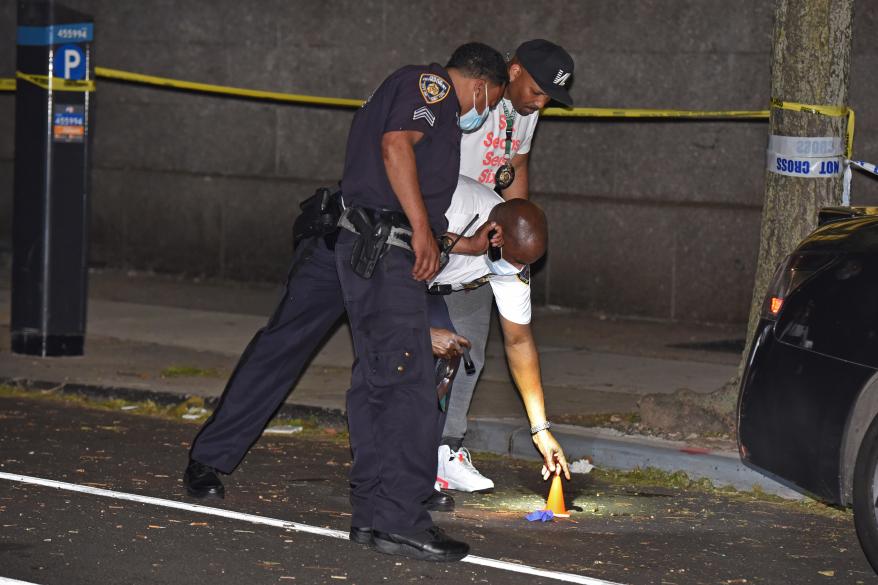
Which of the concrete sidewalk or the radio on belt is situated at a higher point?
the radio on belt

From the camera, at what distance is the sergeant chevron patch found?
5797 mm

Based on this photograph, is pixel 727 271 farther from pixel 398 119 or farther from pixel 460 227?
pixel 398 119

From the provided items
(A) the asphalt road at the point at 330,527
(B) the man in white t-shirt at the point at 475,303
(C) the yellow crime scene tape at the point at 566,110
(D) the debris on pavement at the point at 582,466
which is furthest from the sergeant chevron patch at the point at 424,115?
(C) the yellow crime scene tape at the point at 566,110

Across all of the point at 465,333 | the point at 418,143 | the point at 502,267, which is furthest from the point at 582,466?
the point at 418,143

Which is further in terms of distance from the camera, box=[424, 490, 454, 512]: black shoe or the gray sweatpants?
the gray sweatpants

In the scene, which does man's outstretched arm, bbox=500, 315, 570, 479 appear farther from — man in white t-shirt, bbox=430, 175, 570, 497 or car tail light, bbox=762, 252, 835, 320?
car tail light, bbox=762, 252, 835, 320

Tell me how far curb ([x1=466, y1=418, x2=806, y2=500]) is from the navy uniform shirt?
1982 millimetres

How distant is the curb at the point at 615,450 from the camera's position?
23.9 ft

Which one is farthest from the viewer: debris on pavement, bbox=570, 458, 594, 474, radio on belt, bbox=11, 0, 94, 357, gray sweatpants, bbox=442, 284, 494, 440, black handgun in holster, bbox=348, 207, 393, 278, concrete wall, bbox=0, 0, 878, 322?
concrete wall, bbox=0, 0, 878, 322

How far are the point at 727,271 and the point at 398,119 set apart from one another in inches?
244

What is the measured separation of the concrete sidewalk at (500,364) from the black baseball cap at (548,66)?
75.9 inches

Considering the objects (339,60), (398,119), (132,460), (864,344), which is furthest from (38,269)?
(864,344)

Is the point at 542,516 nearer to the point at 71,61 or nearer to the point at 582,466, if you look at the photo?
the point at 582,466

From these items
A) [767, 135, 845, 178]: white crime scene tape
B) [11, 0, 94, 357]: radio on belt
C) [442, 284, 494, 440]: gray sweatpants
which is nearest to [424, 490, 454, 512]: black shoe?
[442, 284, 494, 440]: gray sweatpants
